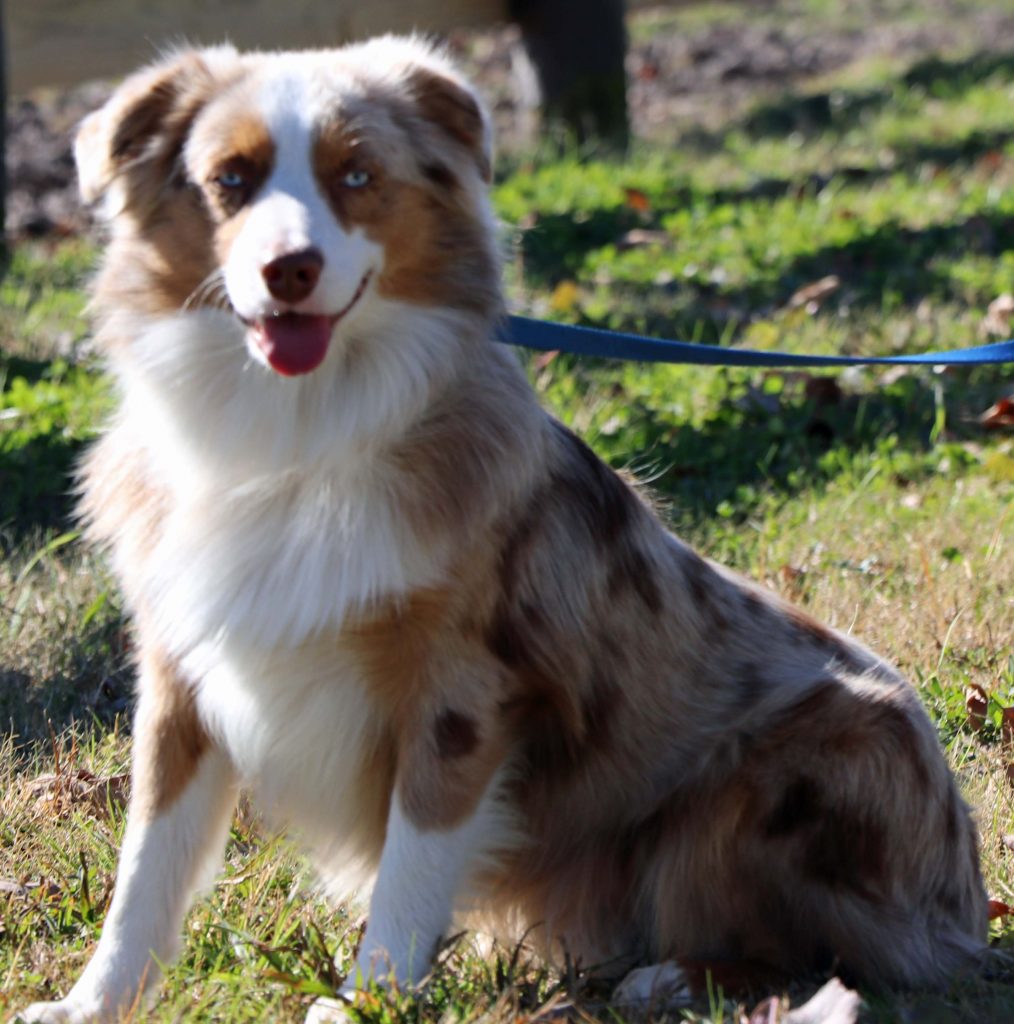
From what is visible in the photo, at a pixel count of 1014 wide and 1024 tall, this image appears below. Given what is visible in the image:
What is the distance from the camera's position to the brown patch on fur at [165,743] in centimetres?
303

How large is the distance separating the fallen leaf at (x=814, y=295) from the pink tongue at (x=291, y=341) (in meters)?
4.18

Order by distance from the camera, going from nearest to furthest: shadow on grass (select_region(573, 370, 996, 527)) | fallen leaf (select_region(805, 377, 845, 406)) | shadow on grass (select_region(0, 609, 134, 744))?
shadow on grass (select_region(0, 609, 134, 744)) → shadow on grass (select_region(573, 370, 996, 527)) → fallen leaf (select_region(805, 377, 845, 406))

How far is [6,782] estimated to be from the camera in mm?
3617

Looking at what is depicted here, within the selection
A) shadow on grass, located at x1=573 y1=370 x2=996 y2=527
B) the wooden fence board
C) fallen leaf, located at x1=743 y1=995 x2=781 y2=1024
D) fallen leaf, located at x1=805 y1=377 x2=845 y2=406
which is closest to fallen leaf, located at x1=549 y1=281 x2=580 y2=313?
shadow on grass, located at x1=573 y1=370 x2=996 y2=527

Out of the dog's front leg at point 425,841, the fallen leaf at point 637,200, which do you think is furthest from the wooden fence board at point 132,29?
the dog's front leg at point 425,841

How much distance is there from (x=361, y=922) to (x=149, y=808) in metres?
0.52

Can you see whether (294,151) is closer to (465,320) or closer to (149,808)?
(465,320)

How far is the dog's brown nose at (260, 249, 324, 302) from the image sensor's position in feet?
8.93

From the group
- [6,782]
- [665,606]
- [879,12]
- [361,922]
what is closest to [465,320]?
[665,606]

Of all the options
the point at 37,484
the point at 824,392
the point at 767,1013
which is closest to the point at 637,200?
the point at 824,392

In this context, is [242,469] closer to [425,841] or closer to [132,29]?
[425,841]

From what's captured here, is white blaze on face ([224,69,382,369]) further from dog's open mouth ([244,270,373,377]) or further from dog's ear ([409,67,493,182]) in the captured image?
dog's ear ([409,67,493,182])

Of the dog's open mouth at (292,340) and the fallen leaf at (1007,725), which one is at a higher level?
the dog's open mouth at (292,340)

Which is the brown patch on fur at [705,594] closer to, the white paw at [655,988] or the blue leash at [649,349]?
the blue leash at [649,349]
